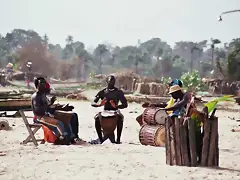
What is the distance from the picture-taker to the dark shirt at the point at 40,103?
11156 millimetres

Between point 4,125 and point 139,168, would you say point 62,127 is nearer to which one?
point 139,168

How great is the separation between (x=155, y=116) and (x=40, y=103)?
2.44 m

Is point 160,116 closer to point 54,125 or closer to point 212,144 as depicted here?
point 54,125

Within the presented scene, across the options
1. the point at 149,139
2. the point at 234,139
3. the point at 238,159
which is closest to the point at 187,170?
the point at 238,159

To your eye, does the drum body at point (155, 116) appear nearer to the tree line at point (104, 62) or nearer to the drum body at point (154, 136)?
the drum body at point (154, 136)

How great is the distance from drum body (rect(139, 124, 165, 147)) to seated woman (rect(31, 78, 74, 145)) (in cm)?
154

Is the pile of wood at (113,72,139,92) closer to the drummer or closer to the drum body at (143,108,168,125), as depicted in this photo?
the drum body at (143,108,168,125)

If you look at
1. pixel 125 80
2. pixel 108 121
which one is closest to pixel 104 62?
pixel 125 80

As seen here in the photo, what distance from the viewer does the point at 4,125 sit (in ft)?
51.0

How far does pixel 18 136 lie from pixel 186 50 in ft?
554

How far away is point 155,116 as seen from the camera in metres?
11.6

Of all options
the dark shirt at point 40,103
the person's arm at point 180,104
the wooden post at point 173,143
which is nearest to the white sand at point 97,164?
the wooden post at point 173,143

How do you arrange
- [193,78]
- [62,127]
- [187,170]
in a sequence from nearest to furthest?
1. [187,170]
2. [62,127]
3. [193,78]

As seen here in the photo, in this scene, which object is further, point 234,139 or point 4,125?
point 4,125
